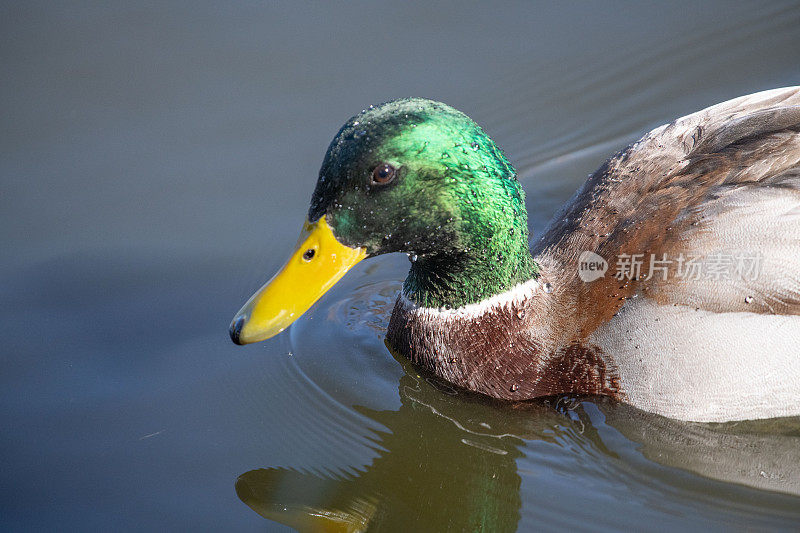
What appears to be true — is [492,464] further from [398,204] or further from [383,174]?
[383,174]

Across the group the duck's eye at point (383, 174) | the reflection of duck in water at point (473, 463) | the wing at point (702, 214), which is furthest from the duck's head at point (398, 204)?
the reflection of duck in water at point (473, 463)

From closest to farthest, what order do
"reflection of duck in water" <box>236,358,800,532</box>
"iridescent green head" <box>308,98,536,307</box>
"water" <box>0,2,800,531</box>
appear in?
"iridescent green head" <box>308,98,536,307</box>, "reflection of duck in water" <box>236,358,800,532</box>, "water" <box>0,2,800,531</box>

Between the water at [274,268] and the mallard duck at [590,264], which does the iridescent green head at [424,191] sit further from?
the water at [274,268]

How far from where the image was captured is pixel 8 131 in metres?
5.84

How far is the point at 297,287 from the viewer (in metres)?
3.70

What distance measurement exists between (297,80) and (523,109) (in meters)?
1.49

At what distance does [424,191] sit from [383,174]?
191 mm

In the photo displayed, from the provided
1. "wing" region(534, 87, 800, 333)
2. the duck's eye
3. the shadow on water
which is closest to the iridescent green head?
the duck's eye

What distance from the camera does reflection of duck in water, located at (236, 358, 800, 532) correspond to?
365 centimetres

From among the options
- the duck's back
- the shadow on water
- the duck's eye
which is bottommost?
the shadow on water

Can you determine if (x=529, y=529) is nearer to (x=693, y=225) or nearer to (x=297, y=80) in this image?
(x=693, y=225)

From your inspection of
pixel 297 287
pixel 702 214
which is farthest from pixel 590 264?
pixel 297 287

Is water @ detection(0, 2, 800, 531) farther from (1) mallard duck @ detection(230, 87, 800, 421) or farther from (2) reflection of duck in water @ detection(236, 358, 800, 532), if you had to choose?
(1) mallard duck @ detection(230, 87, 800, 421)

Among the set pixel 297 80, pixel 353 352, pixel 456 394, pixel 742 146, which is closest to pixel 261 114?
pixel 297 80
